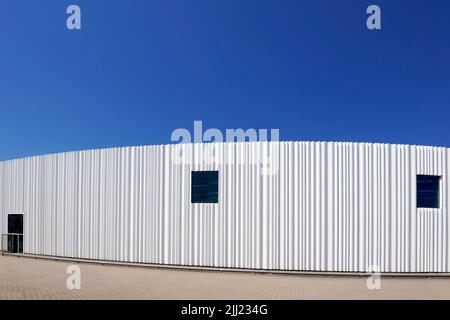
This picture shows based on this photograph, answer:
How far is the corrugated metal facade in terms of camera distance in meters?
14.9

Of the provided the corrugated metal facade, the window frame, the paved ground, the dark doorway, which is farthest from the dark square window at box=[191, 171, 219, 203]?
the dark doorway

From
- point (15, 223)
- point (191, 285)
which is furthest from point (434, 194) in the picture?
point (15, 223)

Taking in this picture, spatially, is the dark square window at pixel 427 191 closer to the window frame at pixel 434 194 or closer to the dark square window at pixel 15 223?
the window frame at pixel 434 194

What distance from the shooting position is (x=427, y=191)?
1547 centimetres

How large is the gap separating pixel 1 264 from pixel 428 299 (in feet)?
54.3

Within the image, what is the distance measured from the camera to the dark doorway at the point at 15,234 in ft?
67.0

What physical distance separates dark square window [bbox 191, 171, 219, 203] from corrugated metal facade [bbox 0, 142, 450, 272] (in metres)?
0.25

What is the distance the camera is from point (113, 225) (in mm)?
17047

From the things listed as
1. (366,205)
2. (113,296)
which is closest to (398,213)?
(366,205)

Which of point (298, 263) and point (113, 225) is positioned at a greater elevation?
point (113, 225)
